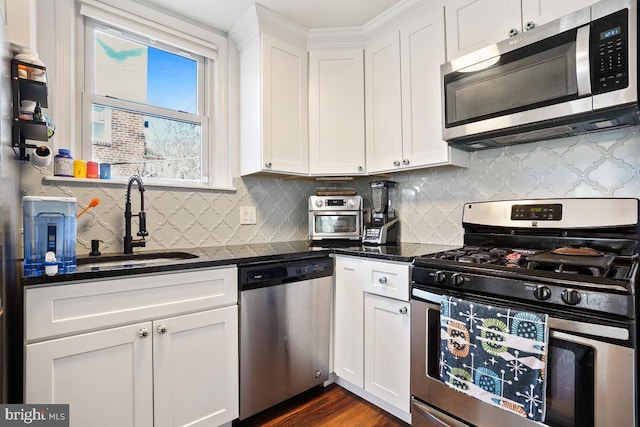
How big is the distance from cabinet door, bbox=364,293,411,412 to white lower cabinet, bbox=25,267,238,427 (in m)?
0.73

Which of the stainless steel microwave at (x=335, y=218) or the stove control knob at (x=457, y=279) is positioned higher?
the stainless steel microwave at (x=335, y=218)

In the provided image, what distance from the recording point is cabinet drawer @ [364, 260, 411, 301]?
5.33 ft

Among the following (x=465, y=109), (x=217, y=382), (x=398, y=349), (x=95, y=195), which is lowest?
Answer: (x=217, y=382)

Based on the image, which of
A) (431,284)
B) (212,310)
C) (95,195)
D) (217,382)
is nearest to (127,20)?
(95,195)

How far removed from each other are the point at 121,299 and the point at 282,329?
0.81 meters

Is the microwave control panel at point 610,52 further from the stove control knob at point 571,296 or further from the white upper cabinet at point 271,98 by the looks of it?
the white upper cabinet at point 271,98

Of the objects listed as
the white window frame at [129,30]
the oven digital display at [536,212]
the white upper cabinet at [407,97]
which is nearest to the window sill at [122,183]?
the white window frame at [129,30]

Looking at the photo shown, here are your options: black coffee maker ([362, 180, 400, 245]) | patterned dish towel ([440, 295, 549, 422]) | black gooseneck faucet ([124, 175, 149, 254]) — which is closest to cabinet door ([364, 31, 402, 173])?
black coffee maker ([362, 180, 400, 245])

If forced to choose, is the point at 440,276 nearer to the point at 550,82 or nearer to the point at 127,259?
the point at 550,82

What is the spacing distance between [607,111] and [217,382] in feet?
6.77

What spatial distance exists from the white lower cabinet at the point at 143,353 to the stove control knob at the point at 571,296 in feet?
4.43

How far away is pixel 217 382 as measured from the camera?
1548 millimetres

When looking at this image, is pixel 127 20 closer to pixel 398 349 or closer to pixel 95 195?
pixel 95 195

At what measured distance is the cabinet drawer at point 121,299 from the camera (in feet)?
3.76
